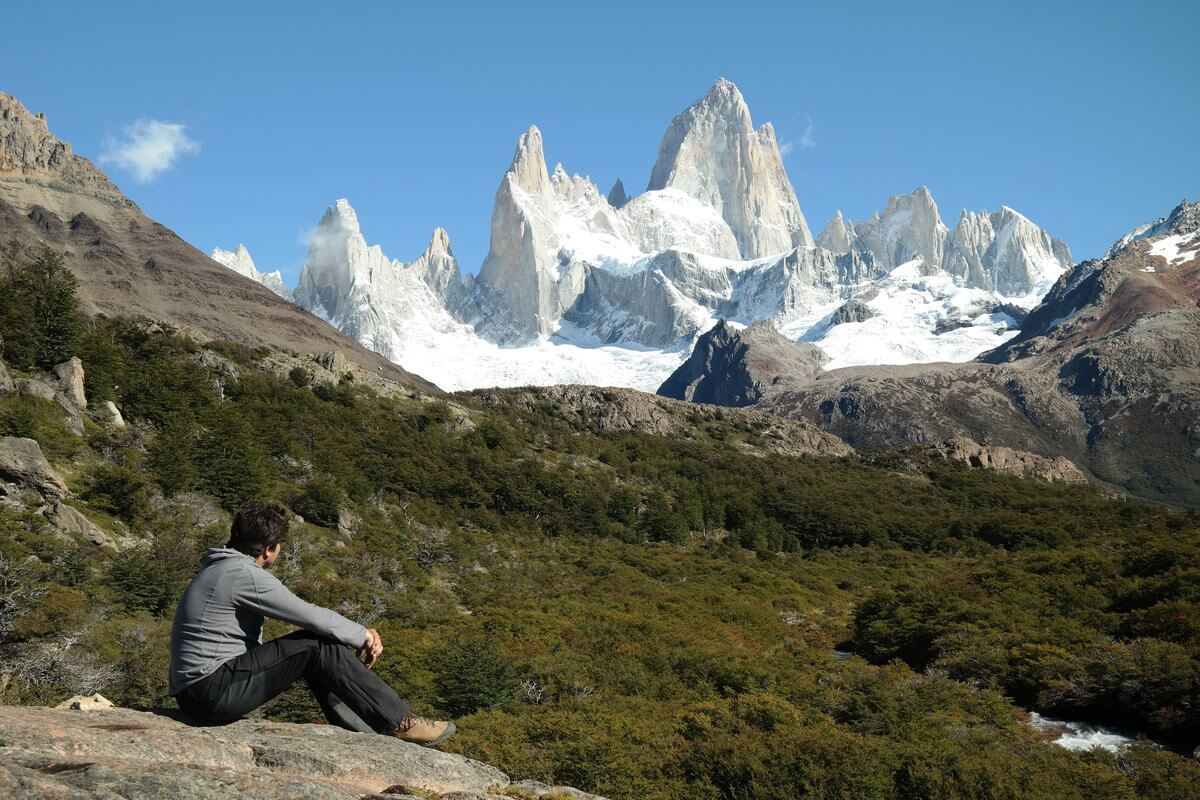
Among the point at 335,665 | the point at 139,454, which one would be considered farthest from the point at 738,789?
the point at 139,454

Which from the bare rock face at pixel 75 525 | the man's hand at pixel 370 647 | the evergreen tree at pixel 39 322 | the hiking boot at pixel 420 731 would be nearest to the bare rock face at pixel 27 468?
the bare rock face at pixel 75 525

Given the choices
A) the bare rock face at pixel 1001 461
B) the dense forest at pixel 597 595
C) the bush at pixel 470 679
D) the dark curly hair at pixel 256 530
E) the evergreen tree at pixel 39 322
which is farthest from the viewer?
the bare rock face at pixel 1001 461

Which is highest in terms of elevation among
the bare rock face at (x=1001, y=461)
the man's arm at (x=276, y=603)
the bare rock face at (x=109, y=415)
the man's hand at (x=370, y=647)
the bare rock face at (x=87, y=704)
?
the bare rock face at (x=1001, y=461)

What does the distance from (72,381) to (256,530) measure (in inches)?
1896

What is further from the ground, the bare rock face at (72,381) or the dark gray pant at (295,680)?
the bare rock face at (72,381)

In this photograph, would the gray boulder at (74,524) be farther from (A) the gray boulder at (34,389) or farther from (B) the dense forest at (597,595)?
(A) the gray boulder at (34,389)

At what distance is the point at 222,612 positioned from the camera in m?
9.59

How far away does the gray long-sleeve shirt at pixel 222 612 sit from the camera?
9.46 meters

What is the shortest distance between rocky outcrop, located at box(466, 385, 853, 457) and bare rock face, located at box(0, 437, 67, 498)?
8450 centimetres

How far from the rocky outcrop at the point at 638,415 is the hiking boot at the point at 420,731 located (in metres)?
111

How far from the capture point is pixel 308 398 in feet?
273

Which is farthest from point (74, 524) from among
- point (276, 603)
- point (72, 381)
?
point (276, 603)

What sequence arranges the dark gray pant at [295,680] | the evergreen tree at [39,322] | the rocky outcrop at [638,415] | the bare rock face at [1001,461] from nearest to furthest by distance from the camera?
the dark gray pant at [295,680] → the evergreen tree at [39,322] → the rocky outcrop at [638,415] → the bare rock face at [1001,461]

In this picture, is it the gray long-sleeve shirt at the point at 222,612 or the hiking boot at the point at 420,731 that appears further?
the hiking boot at the point at 420,731
